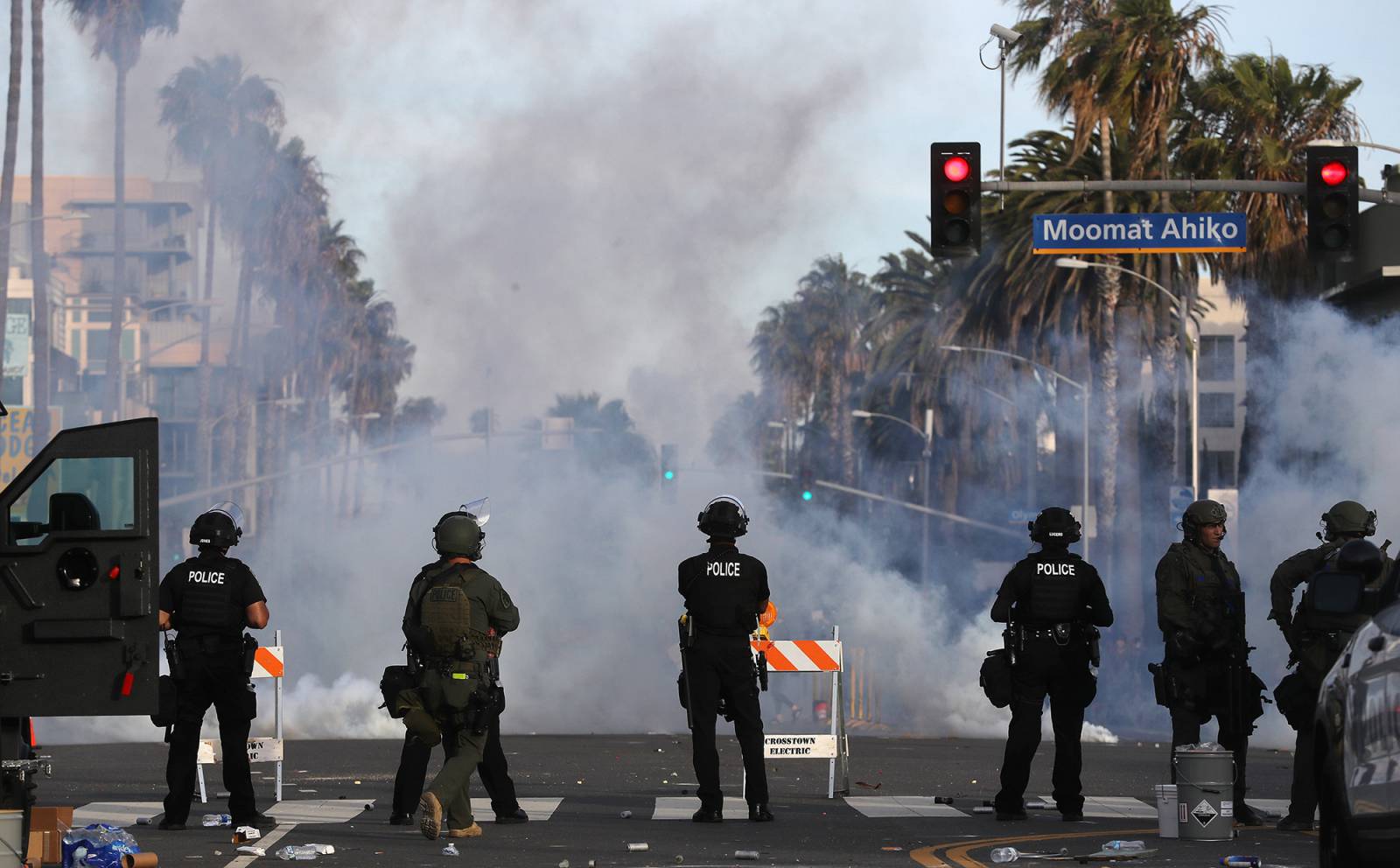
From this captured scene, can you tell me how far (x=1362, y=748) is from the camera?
25.4ft

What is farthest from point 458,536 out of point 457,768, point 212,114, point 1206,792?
point 212,114

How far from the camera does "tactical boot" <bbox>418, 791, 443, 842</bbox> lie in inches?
455

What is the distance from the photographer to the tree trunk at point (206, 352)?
5275 centimetres

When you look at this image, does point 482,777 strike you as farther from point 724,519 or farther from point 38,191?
point 38,191

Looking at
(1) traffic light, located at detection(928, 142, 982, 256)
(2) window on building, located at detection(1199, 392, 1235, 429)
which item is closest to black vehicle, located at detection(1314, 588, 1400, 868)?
(1) traffic light, located at detection(928, 142, 982, 256)

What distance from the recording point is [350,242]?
75.3 metres

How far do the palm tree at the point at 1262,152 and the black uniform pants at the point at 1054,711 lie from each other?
26.6 m

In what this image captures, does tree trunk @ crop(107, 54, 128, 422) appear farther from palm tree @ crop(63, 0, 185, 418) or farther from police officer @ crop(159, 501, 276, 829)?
police officer @ crop(159, 501, 276, 829)

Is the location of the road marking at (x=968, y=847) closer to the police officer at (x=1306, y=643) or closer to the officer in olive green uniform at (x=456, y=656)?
the police officer at (x=1306, y=643)

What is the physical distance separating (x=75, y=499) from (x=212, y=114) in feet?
139

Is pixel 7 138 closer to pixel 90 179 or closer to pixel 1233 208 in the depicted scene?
pixel 90 179

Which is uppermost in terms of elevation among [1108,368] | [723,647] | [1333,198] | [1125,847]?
[1333,198]

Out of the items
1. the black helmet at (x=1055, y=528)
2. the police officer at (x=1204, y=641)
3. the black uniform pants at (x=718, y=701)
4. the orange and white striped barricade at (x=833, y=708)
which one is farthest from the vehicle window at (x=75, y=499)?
the orange and white striped barricade at (x=833, y=708)

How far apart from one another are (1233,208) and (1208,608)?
27929 mm
